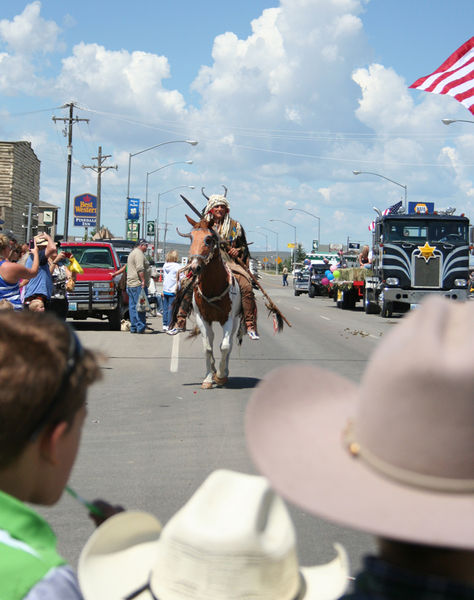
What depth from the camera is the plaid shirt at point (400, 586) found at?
1.43m

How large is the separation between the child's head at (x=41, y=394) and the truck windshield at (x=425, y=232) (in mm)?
25492

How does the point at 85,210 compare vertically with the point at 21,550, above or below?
above

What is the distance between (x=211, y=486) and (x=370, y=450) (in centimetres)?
63

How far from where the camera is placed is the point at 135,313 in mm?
20375

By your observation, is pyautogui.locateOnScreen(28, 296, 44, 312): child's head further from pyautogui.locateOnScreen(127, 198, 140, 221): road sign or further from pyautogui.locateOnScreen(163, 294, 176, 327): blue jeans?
pyautogui.locateOnScreen(127, 198, 140, 221): road sign

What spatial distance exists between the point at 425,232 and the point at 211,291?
17.4m

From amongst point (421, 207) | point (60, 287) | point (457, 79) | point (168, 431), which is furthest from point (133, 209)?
point (168, 431)

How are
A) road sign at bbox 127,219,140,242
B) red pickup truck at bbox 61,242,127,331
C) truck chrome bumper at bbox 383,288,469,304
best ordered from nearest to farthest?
red pickup truck at bbox 61,242,127,331 → truck chrome bumper at bbox 383,288,469,304 → road sign at bbox 127,219,140,242

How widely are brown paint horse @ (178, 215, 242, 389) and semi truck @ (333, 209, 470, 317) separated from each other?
53.3 feet

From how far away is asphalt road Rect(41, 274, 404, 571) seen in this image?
5.40 metres

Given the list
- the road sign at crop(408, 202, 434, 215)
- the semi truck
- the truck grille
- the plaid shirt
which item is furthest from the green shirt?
the road sign at crop(408, 202, 434, 215)

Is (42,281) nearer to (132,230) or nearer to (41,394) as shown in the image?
(41,394)

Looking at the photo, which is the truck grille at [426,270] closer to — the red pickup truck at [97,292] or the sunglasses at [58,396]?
the red pickup truck at [97,292]

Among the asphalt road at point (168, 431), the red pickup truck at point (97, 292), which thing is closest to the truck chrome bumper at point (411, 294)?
the asphalt road at point (168, 431)
